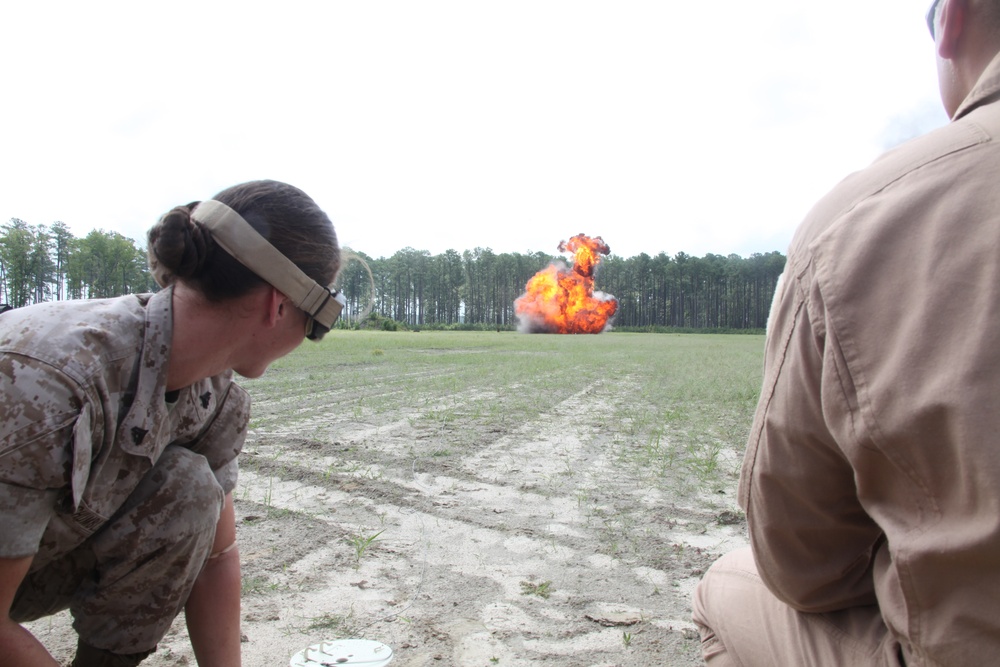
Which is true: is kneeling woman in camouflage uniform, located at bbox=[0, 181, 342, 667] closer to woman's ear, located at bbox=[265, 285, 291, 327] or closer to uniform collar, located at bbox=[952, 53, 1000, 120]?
woman's ear, located at bbox=[265, 285, 291, 327]

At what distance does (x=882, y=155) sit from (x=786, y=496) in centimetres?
61

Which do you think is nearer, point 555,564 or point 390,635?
point 390,635

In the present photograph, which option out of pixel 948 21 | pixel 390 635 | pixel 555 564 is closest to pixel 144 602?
pixel 390 635

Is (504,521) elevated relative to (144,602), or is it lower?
lower

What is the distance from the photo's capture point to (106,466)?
1590mm

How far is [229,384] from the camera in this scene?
1979 millimetres

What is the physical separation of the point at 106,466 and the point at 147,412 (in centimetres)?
16

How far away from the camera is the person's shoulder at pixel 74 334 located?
141cm

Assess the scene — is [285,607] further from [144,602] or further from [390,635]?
[144,602]

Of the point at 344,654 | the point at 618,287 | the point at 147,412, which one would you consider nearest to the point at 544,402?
the point at 344,654

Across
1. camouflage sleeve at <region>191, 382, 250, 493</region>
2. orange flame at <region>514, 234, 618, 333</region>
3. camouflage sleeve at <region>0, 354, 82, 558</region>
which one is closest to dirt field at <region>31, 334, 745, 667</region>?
camouflage sleeve at <region>191, 382, 250, 493</region>

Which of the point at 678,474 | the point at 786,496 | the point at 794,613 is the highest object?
the point at 786,496

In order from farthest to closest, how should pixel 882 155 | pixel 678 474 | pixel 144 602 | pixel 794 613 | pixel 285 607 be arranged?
pixel 678 474 < pixel 285 607 < pixel 144 602 < pixel 794 613 < pixel 882 155

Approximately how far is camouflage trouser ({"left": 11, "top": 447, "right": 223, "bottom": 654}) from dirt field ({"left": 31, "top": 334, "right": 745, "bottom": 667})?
32 centimetres
